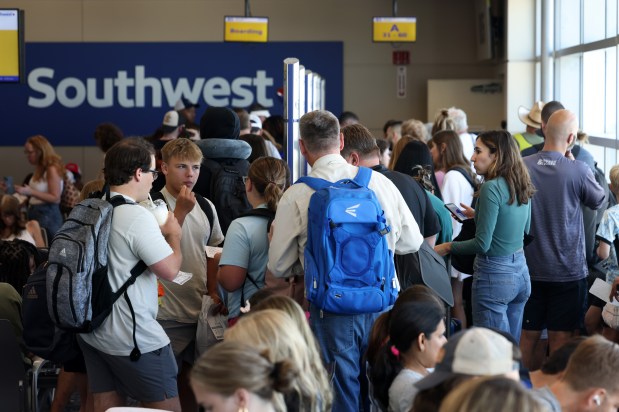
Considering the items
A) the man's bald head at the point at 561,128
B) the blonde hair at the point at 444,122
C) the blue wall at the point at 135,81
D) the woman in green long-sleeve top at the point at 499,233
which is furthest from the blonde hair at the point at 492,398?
the blue wall at the point at 135,81

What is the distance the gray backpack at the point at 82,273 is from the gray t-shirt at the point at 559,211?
2640mm

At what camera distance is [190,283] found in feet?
14.7

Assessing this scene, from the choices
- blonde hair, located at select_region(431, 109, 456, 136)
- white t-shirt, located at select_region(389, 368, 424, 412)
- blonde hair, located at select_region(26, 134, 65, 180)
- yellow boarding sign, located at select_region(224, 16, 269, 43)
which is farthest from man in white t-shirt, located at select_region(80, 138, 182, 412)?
yellow boarding sign, located at select_region(224, 16, 269, 43)

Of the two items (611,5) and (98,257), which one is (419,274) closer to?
(98,257)

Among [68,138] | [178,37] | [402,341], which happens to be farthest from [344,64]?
[402,341]

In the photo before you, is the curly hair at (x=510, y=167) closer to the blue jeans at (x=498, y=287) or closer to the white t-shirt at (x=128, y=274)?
the blue jeans at (x=498, y=287)

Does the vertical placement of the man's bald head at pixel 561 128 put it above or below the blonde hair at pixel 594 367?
above

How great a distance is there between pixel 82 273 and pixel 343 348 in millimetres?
1016

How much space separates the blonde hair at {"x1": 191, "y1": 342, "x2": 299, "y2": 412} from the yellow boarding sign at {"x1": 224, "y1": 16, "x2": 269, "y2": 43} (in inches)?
422

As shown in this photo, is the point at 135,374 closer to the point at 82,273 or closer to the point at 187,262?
the point at 82,273

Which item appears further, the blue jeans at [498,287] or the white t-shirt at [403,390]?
the blue jeans at [498,287]

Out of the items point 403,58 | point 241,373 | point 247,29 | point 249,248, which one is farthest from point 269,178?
point 403,58

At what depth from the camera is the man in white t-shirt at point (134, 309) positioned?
11.8 ft

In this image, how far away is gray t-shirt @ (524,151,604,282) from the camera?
536cm
